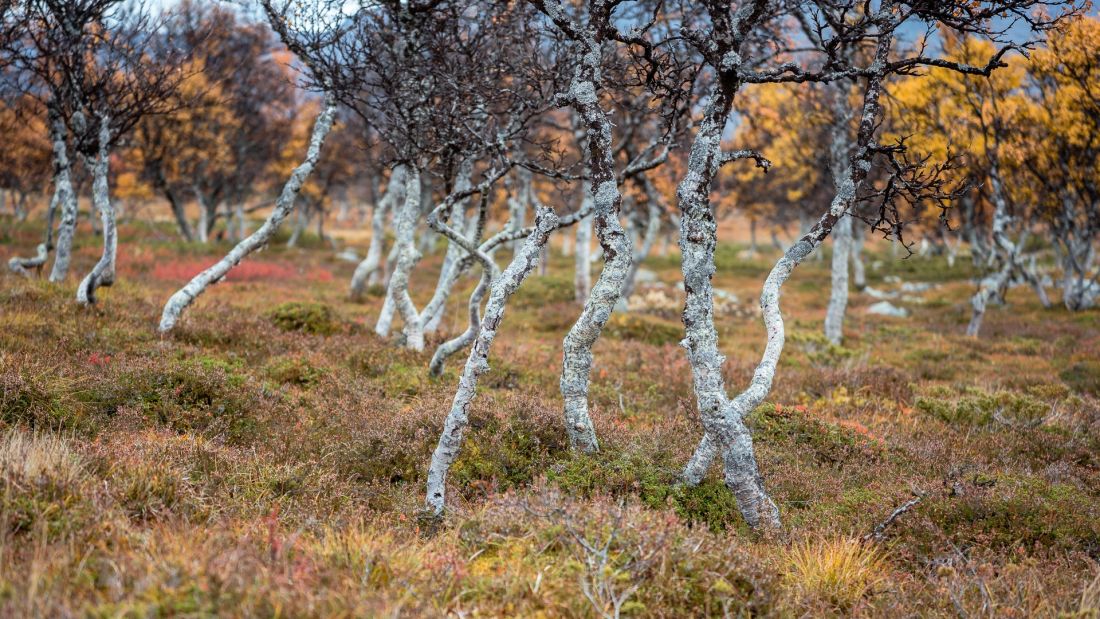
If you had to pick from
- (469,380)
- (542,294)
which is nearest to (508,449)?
(469,380)

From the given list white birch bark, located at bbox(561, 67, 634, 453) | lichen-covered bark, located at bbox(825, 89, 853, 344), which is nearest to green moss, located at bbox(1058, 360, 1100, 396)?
lichen-covered bark, located at bbox(825, 89, 853, 344)

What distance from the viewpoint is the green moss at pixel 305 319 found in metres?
12.1

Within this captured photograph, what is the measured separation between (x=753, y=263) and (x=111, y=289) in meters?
38.3

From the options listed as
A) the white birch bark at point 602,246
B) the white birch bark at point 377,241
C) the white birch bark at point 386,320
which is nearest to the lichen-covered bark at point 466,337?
the white birch bark at point 602,246

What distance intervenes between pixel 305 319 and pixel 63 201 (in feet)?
20.4

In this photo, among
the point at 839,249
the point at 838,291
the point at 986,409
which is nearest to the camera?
the point at 986,409

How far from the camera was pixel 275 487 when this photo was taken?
5.48 m

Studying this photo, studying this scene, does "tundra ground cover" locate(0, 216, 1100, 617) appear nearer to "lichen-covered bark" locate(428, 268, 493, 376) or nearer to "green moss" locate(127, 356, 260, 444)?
"green moss" locate(127, 356, 260, 444)

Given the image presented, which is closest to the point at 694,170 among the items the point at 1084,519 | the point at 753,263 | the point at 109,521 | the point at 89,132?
the point at 1084,519

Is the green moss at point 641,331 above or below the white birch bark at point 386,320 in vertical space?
below

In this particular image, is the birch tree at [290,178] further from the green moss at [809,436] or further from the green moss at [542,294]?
the green moss at [542,294]

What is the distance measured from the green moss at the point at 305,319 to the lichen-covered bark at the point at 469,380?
710 cm

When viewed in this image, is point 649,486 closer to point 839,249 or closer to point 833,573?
point 833,573

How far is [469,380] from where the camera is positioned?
5824mm
